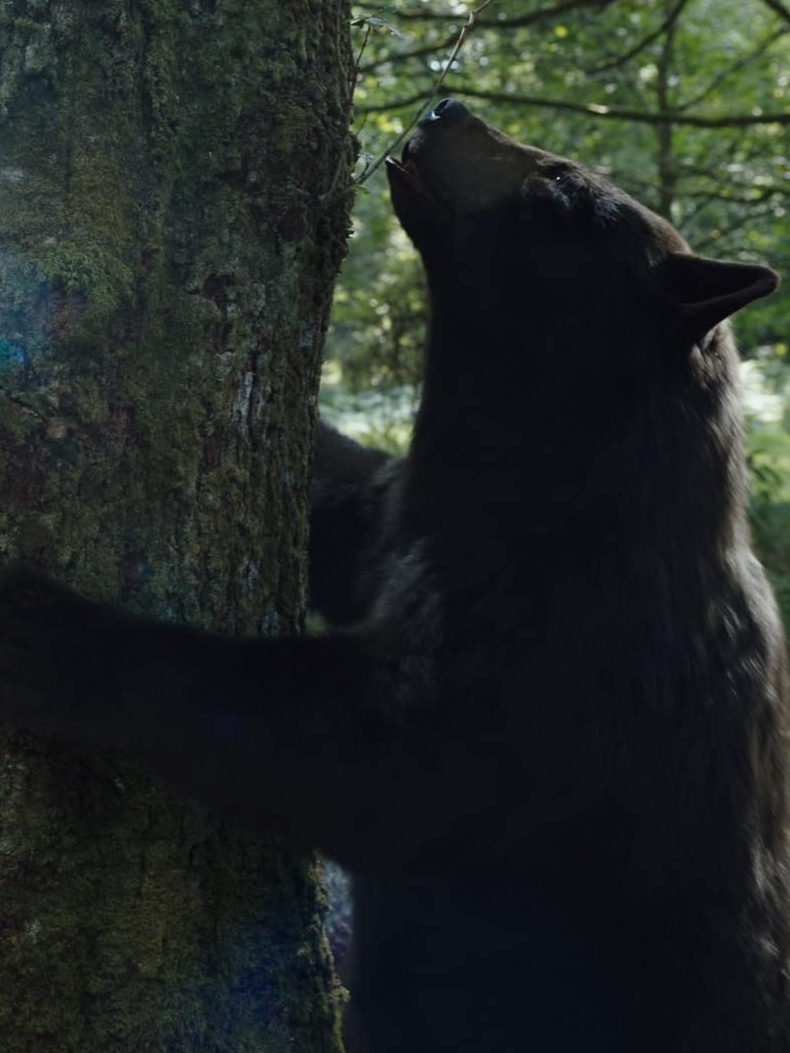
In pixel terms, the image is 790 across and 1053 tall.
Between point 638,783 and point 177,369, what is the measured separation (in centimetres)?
142

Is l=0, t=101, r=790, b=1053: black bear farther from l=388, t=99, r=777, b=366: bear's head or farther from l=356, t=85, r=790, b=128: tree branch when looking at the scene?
l=356, t=85, r=790, b=128: tree branch

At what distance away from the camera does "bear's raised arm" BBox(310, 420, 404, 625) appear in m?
3.79

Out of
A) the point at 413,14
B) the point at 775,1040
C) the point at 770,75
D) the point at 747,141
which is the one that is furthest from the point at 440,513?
the point at 770,75

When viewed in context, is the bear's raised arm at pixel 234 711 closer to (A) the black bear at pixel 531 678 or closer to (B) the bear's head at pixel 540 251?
(A) the black bear at pixel 531 678

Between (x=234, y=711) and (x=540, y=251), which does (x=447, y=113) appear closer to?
(x=540, y=251)

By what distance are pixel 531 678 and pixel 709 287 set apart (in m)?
1.13

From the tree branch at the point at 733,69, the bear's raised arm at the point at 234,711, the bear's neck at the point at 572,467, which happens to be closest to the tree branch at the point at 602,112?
the tree branch at the point at 733,69

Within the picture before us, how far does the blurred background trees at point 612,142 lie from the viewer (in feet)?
26.3

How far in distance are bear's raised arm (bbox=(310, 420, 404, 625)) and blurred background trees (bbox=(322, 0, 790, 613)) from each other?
3.84m

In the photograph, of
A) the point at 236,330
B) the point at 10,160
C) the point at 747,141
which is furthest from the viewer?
the point at 747,141

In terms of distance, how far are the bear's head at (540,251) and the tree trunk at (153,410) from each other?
0.68 meters

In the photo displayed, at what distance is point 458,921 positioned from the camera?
3125mm

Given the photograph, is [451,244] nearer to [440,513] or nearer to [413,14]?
[440,513]

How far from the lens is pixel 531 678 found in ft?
9.08
